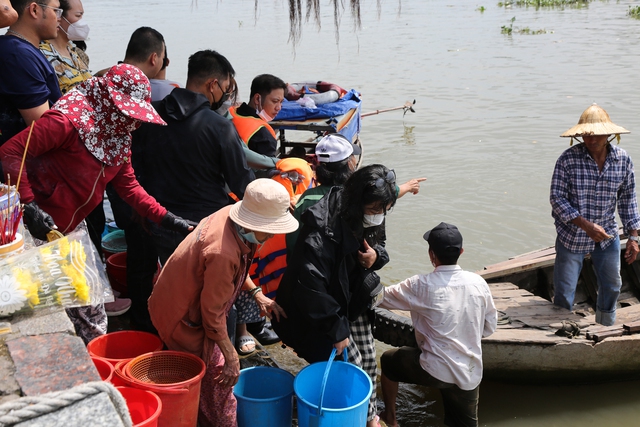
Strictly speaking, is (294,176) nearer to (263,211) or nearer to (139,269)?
(139,269)

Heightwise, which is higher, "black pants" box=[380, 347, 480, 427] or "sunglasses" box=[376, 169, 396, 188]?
"sunglasses" box=[376, 169, 396, 188]

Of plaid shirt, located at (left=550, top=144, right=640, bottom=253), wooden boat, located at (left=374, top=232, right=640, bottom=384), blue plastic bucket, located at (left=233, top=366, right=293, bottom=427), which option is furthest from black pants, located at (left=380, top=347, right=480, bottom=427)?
plaid shirt, located at (left=550, top=144, right=640, bottom=253)

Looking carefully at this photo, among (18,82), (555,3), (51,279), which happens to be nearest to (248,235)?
(51,279)

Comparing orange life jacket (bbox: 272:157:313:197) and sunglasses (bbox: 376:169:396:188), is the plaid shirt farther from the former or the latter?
sunglasses (bbox: 376:169:396:188)

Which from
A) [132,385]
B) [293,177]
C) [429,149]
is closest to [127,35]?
[429,149]

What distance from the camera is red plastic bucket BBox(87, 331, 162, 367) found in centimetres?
323

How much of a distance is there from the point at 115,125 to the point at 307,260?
1.26 metres

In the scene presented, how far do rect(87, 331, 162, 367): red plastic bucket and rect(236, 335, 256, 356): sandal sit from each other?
1227 millimetres

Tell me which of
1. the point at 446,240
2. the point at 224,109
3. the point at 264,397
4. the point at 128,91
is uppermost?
the point at 128,91

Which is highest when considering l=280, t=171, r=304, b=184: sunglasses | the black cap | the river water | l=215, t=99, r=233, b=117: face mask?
l=215, t=99, r=233, b=117: face mask

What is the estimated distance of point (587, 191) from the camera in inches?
207

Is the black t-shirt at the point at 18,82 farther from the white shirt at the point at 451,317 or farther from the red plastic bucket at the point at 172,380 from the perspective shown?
the white shirt at the point at 451,317

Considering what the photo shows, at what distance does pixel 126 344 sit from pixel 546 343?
3235mm

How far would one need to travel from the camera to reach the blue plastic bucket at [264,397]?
3.35 m
